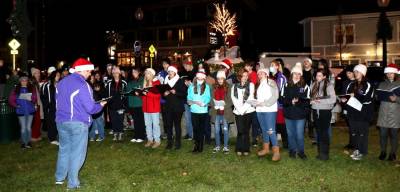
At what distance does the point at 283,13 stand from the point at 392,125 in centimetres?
4254

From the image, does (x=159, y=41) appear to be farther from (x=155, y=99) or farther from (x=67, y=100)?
(x=67, y=100)

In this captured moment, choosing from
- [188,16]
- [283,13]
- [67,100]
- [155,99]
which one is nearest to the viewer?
[67,100]

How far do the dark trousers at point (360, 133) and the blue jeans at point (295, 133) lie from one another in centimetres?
115

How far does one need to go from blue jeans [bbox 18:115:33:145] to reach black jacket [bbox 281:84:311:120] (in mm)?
6800

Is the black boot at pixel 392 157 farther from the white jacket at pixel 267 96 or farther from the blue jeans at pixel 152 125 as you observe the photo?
the blue jeans at pixel 152 125

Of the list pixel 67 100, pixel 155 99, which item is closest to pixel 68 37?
pixel 155 99

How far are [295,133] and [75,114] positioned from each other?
4.95 meters

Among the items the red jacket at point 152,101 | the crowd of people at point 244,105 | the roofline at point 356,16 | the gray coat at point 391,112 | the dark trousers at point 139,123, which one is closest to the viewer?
the gray coat at point 391,112

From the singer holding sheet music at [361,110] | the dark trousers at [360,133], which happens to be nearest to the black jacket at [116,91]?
the singer holding sheet music at [361,110]

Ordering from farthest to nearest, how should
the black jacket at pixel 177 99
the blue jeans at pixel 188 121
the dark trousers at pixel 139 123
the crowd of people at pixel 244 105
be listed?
the blue jeans at pixel 188 121
the dark trousers at pixel 139 123
the black jacket at pixel 177 99
the crowd of people at pixel 244 105

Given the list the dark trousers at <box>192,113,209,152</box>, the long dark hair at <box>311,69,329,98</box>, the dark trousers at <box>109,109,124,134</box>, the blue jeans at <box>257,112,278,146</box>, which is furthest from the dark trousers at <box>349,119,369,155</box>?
the dark trousers at <box>109,109,124,134</box>

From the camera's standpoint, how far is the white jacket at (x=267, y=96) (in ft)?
32.0

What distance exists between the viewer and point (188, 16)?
2483 inches

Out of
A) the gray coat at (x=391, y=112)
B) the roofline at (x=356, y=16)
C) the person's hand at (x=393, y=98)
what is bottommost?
the gray coat at (x=391, y=112)
